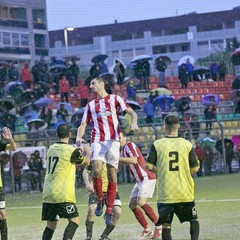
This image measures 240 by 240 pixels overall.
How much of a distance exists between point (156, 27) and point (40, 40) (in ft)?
87.1

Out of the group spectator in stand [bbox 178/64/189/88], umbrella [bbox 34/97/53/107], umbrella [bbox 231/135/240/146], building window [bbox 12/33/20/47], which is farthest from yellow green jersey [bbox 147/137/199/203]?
building window [bbox 12/33/20/47]

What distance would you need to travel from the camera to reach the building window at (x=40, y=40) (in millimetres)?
51172

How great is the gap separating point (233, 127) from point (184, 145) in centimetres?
2421

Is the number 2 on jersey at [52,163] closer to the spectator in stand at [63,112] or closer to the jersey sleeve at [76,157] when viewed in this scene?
the jersey sleeve at [76,157]

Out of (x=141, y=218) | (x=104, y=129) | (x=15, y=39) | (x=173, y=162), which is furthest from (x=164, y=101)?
(x=173, y=162)

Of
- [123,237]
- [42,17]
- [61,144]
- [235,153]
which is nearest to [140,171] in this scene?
[123,237]

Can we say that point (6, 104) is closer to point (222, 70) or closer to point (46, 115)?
point (46, 115)

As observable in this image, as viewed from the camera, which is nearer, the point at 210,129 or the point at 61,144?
the point at 61,144

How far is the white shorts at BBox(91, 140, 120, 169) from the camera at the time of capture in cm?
1419

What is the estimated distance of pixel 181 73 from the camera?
44438 millimetres

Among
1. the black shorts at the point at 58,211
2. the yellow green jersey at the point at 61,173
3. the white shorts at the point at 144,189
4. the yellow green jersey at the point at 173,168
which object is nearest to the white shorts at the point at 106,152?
the white shorts at the point at 144,189

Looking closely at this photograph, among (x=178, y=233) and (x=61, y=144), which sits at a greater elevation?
(x=61, y=144)

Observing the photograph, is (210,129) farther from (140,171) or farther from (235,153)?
(140,171)

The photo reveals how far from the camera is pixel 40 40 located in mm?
52250
